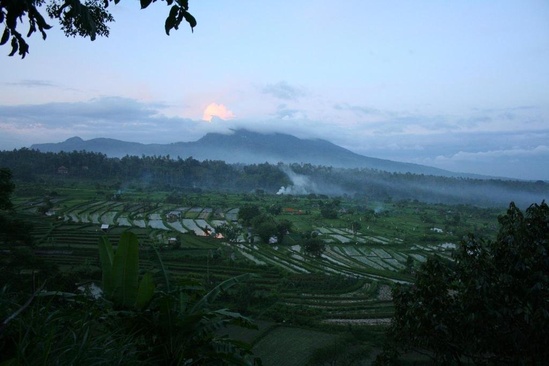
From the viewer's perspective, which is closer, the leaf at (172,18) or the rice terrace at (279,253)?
the leaf at (172,18)

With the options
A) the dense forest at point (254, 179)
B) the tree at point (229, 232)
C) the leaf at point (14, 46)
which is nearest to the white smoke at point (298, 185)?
the dense forest at point (254, 179)

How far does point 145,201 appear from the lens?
47.6m

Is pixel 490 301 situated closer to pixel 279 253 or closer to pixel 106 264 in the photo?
pixel 106 264

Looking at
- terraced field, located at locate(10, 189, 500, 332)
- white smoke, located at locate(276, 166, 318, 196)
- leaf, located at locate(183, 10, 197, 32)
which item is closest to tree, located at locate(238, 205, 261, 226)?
terraced field, located at locate(10, 189, 500, 332)

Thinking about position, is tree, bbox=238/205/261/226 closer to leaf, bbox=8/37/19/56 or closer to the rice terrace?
the rice terrace

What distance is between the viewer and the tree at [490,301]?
3.26m

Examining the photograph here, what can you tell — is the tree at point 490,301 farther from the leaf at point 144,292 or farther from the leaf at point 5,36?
the leaf at point 5,36

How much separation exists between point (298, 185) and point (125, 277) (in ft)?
298

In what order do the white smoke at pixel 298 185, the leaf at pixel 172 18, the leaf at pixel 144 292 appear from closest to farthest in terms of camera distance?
the leaf at pixel 172 18
the leaf at pixel 144 292
the white smoke at pixel 298 185

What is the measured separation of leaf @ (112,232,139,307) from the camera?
244 centimetres

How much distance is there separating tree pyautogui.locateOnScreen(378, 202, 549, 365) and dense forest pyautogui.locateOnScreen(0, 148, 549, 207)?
181 feet

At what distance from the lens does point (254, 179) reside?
85.4 m

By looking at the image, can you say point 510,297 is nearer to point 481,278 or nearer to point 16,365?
point 481,278

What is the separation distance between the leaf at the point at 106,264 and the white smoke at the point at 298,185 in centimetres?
8022
